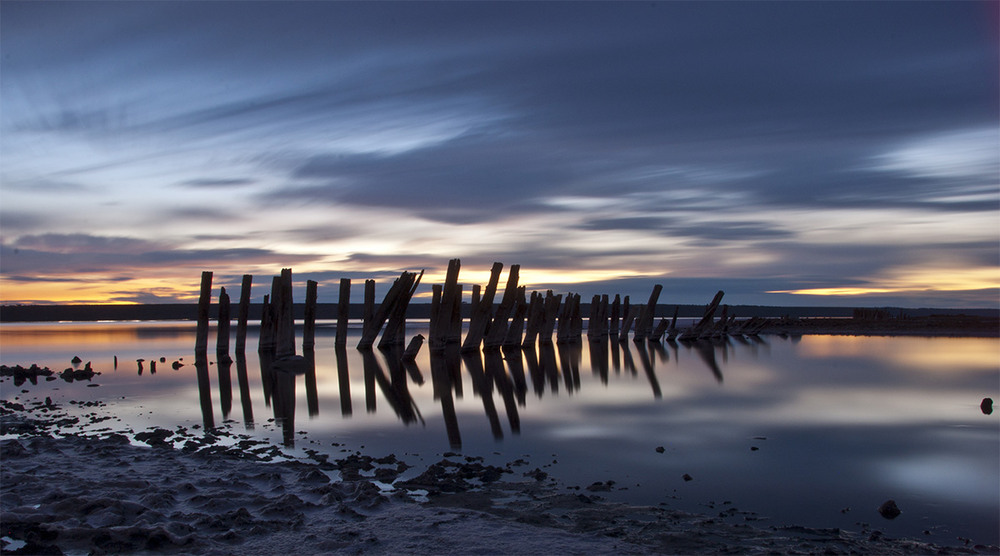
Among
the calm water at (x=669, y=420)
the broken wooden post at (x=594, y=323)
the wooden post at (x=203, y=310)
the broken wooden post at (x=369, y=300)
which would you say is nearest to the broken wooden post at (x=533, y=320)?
the broken wooden post at (x=594, y=323)

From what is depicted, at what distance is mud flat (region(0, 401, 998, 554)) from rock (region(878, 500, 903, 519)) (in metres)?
0.45

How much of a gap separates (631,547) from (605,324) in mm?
27017

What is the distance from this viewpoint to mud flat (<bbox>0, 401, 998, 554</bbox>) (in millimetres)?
4660

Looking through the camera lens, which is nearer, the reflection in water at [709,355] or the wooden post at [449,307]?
the reflection in water at [709,355]

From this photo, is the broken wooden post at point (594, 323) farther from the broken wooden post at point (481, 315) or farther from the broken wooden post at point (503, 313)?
the broken wooden post at point (481, 315)

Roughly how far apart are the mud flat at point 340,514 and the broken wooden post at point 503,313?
15.3 meters

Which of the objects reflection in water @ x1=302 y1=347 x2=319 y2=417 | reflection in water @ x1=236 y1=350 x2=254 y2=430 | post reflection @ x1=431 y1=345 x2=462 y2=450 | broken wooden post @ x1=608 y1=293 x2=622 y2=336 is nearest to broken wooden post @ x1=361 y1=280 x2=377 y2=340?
post reflection @ x1=431 y1=345 x2=462 y2=450

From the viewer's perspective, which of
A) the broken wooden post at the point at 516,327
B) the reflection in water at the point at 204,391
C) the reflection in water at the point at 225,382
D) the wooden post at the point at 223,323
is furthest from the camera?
the broken wooden post at the point at 516,327

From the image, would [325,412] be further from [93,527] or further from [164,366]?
[164,366]

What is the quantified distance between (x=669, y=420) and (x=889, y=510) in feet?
15.4

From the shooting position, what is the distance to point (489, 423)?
383 inches

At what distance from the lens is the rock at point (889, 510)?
543 centimetres

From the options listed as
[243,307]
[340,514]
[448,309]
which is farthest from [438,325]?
[340,514]

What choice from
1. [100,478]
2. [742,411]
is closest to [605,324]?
[742,411]
